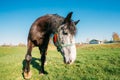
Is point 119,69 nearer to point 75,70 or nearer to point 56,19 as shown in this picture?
point 75,70

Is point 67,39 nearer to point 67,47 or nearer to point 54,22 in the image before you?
point 67,47

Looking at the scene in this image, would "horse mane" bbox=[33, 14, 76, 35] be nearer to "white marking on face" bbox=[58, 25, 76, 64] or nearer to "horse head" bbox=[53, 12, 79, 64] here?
"horse head" bbox=[53, 12, 79, 64]

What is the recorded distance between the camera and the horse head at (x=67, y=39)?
745 cm

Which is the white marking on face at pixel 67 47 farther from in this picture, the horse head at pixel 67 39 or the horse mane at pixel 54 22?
the horse mane at pixel 54 22

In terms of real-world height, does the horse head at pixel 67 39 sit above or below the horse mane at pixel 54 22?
below

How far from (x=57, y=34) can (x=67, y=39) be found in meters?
0.64

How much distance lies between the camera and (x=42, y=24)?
10039 mm

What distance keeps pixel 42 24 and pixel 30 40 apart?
1.11 meters

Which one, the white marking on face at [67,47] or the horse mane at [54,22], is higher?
the horse mane at [54,22]

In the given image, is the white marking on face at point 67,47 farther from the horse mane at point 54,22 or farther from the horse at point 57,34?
the horse mane at point 54,22

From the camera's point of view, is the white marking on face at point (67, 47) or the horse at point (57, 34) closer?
the white marking on face at point (67, 47)

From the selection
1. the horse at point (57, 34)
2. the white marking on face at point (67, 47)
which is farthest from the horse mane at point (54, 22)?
the white marking on face at point (67, 47)

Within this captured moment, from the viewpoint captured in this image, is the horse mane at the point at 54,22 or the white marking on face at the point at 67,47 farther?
the horse mane at the point at 54,22

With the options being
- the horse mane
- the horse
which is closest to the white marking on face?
the horse
